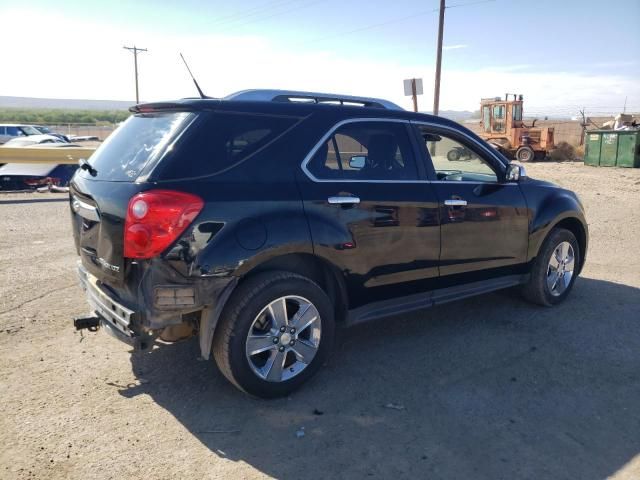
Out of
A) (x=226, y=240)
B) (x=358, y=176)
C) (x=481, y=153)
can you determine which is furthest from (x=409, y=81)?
(x=226, y=240)

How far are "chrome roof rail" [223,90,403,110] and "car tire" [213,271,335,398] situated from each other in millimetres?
1263

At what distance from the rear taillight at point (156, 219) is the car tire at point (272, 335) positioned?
55cm

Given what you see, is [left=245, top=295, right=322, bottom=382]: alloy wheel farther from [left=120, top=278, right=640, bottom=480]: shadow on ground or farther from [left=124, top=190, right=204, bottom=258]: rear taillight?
[left=124, top=190, right=204, bottom=258]: rear taillight

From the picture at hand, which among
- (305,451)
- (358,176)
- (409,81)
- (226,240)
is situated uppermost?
(409,81)

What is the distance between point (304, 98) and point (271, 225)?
122cm

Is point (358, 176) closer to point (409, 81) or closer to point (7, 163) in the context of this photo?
point (409, 81)

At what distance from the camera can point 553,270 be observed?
5.37m

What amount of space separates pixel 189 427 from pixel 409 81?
476 inches

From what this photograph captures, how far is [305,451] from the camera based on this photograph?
304 cm

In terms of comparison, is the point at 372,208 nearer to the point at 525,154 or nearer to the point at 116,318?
the point at 116,318

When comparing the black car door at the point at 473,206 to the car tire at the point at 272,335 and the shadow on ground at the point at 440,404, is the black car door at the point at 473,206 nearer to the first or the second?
the shadow on ground at the point at 440,404

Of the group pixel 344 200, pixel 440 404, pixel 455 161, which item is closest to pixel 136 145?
pixel 344 200

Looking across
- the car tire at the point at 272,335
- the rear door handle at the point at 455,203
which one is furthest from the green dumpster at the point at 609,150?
the car tire at the point at 272,335

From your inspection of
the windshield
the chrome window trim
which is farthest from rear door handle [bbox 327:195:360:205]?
the windshield
